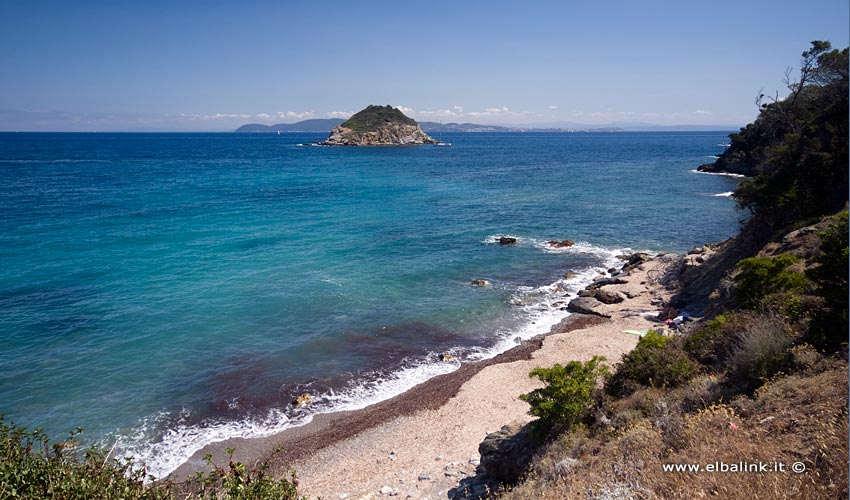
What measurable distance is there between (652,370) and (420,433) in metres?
8.45

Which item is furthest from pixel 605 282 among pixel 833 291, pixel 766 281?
pixel 833 291

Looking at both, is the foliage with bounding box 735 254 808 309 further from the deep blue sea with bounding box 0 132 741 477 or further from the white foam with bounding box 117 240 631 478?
the deep blue sea with bounding box 0 132 741 477

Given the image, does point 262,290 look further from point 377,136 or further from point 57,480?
point 377,136

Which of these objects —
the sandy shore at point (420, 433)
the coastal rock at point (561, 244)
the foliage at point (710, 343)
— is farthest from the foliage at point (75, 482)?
the coastal rock at point (561, 244)

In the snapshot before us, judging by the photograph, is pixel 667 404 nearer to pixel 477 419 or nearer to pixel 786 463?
pixel 786 463

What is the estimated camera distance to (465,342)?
2431 centimetres

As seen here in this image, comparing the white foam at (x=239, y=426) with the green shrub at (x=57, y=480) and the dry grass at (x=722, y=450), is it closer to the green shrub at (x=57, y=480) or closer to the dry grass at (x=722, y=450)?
the green shrub at (x=57, y=480)

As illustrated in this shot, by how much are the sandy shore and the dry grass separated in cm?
514

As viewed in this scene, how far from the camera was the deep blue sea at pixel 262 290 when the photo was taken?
19.1m

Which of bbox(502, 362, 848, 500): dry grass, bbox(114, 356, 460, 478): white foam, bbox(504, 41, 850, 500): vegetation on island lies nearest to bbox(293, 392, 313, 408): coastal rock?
bbox(114, 356, 460, 478): white foam

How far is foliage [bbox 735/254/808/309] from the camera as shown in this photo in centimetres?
1531

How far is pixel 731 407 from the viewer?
31.2 feet

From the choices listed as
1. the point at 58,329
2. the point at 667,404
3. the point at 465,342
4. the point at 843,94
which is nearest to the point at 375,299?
the point at 465,342

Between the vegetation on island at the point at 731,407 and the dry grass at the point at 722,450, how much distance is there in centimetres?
2
